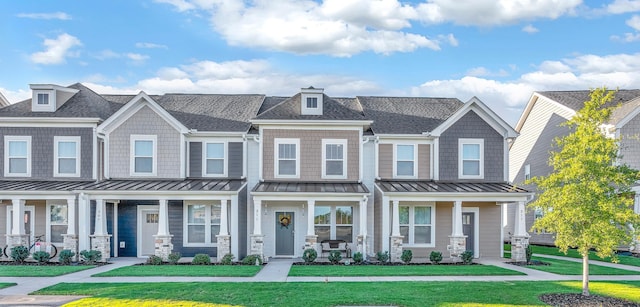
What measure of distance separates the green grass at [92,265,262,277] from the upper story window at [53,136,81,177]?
6.73m

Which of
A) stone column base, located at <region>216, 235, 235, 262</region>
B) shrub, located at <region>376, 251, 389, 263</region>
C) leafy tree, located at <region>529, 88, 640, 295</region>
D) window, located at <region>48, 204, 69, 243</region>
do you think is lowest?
shrub, located at <region>376, 251, 389, 263</region>

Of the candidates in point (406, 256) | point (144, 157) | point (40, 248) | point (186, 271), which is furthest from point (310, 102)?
point (40, 248)

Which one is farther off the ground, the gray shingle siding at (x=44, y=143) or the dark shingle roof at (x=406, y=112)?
the dark shingle roof at (x=406, y=112)

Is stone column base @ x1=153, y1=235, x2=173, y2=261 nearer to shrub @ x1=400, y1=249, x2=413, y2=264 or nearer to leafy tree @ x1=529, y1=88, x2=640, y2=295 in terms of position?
shrub @ x1=400, y1=249, x2=413, y2=264

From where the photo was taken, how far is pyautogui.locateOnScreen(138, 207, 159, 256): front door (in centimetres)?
2317

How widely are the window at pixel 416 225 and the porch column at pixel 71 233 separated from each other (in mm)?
13167

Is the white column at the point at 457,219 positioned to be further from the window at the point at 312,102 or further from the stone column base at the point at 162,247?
the stone column base at the point at 162,247

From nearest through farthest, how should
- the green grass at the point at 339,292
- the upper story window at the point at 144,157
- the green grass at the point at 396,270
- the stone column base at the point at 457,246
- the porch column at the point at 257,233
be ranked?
the green grass at the point at 339,292
the green grass at the point at 396,270
the porch column at the point at 257,233
the stone column base at the point at 457,246
the upper story window at the point at 144,157

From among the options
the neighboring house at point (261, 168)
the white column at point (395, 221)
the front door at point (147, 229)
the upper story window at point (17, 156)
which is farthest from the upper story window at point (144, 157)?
the white column at point (395, 221)

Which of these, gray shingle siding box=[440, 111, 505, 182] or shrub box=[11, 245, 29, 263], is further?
gray shingle siding box=[440, 111, 505, 182]

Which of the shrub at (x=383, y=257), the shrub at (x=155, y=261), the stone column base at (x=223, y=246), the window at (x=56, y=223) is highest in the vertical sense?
the window at (x=56, y=223)

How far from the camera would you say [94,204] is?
2227 cm

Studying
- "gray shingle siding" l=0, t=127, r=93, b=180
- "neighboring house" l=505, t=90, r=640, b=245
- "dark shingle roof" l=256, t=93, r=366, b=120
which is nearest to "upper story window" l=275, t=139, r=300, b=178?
"dark shingle roof" l=256, t=93, r=366, b=120

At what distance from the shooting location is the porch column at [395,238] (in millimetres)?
21297
